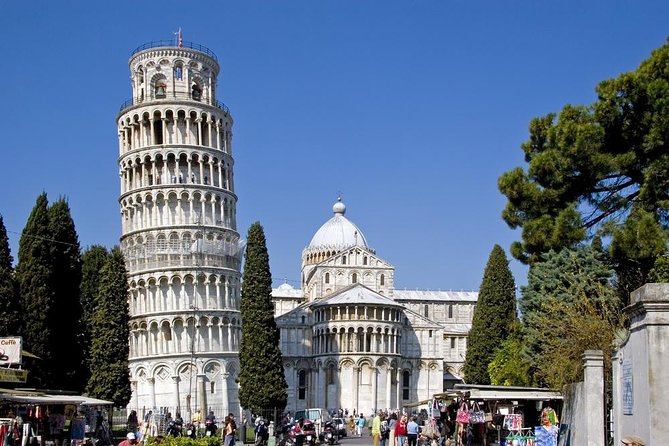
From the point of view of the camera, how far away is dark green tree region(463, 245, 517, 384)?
5962 centimetres

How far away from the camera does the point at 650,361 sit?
12.5 m

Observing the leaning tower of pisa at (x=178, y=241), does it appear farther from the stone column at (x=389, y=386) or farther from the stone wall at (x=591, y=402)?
the stone wall at (x=591, y=402)

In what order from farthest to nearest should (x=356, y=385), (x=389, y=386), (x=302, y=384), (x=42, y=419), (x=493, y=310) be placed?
(x=302, y=384), (x=389, y=386), (x=356, y=385), (x=493, y=310), (x=42, y=419)

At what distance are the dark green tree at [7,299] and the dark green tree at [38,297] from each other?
1076mm

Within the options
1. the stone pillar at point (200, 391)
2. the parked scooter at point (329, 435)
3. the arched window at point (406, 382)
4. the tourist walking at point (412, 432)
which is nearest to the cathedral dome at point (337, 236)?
the arched window at point (406, 382)

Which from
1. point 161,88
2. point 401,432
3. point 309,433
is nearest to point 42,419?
point 401,432

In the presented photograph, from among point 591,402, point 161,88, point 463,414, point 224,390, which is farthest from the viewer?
point 161,88

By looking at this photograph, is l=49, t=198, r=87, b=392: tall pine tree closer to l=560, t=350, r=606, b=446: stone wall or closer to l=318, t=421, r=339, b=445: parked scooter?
l=318, t=421, r=339, b=445: parked scooter

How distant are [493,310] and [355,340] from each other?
21959mm

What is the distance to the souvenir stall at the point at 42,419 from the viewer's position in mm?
22141

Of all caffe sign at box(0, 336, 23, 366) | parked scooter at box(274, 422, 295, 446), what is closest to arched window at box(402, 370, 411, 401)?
parked scooter at box(274, 422, 295, 446)

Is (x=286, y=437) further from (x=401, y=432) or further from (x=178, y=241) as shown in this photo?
(x=178, y=241)

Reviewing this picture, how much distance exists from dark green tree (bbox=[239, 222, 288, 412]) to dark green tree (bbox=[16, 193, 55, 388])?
19.8 metres

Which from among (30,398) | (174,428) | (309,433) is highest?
(30,398)
